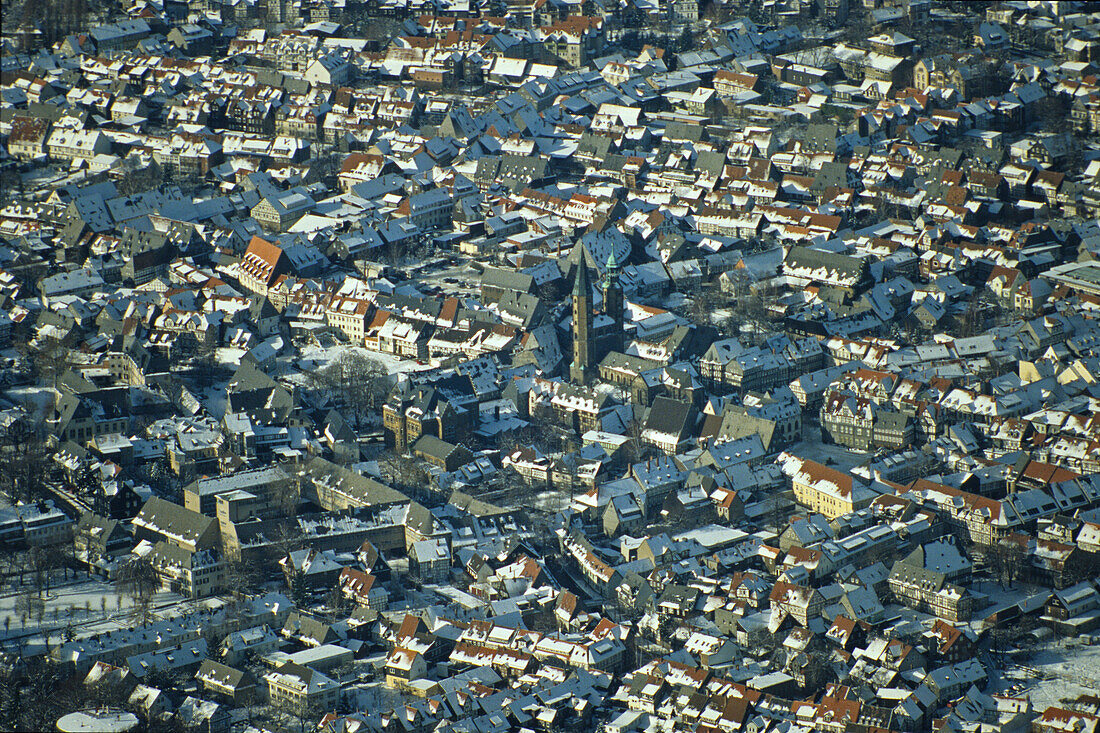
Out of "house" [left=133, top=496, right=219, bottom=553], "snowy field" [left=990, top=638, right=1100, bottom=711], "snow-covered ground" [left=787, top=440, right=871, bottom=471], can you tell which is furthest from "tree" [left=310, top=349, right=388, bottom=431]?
"snowy field" [left=990, top=638, right=1100, bottom=711]

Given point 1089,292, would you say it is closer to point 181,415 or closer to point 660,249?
point 660,249

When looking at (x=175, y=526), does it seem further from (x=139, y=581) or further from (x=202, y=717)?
(x=202, y=717)

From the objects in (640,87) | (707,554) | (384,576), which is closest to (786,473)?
(707,554)

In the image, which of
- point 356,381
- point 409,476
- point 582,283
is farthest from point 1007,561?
point 356,381

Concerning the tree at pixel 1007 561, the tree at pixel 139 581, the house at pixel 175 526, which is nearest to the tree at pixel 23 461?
the house at pixel 175 526

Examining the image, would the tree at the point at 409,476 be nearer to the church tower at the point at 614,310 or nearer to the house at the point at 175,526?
the house at the point at 175,526

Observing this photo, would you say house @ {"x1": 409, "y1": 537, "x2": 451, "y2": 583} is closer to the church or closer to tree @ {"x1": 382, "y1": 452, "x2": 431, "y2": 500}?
tree @ {"x1": 382, "y1": 452, "x2": 431, "y2": 500}
